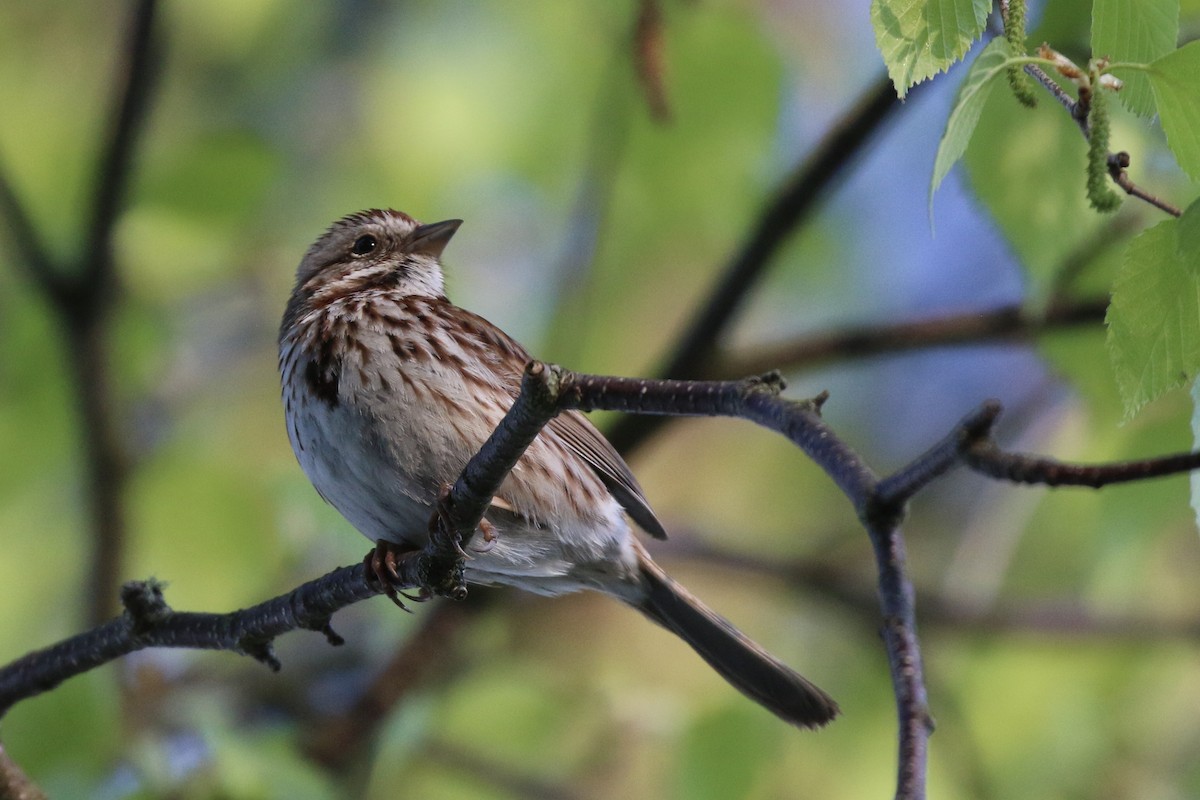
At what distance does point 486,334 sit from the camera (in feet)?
14.2

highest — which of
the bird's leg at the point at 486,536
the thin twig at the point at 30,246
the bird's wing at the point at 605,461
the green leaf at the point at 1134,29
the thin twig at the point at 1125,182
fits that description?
the thin twig at the point at 30,246

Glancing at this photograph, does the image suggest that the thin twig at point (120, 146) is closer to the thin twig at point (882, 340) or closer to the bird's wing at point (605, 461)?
the bird's wing at point (605, 461)

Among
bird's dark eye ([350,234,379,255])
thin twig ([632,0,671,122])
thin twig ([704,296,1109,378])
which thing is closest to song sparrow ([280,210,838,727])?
bird's dark eye ([350,234,379,255])

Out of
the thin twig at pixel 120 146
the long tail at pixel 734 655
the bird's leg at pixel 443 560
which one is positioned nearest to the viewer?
the bird's leg at pixel 443 560

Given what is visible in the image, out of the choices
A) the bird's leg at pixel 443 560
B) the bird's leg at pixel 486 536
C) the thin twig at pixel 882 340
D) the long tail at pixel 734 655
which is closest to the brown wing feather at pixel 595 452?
the long tail at pixel 734 655

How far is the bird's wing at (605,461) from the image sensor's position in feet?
13.4

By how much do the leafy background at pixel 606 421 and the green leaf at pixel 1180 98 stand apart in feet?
5.63

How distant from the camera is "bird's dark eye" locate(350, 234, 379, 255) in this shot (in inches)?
205

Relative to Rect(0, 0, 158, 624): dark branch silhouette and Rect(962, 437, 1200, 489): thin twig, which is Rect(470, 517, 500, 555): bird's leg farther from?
Rect(0, 0, 158, 624): dark branch silhouette

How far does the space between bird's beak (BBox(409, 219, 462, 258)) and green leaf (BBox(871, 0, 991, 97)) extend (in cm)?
300

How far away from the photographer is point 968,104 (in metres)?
1.98

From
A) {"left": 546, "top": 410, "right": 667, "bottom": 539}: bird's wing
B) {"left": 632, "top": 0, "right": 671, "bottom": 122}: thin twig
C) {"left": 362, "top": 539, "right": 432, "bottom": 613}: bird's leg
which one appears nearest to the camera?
{"left": 362, "top": 539, "right": 432, "bottom": 613}: bird's leg

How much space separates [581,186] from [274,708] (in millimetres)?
3130

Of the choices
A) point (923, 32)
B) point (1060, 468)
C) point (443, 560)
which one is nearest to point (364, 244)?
point (443, 560)
